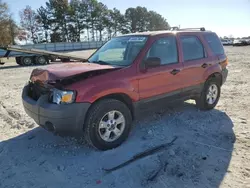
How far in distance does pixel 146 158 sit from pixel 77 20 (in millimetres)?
61023

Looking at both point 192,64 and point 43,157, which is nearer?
point 43,157

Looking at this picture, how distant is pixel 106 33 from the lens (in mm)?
68312

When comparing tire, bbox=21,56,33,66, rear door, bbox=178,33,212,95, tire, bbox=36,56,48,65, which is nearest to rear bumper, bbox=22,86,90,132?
→ rear door, bbox=178,33,212,95

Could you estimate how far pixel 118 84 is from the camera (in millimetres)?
3818

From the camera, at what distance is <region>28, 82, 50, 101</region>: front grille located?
3898mm

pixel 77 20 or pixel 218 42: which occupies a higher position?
pixel 77 20

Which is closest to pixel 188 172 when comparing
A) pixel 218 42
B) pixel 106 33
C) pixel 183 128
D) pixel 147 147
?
pixel 147 147

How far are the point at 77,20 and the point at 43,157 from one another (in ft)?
199

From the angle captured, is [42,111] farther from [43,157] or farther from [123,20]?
[123,20]

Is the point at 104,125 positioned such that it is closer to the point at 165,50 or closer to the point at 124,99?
the point at 124,99

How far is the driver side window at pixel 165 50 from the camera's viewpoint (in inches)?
173

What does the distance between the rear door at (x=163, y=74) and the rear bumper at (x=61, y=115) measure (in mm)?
1181

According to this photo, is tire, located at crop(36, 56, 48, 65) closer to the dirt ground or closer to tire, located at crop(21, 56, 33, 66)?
tire, located at crop(21, 56, 33, 66)

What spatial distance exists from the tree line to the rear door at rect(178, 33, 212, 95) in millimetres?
48099
